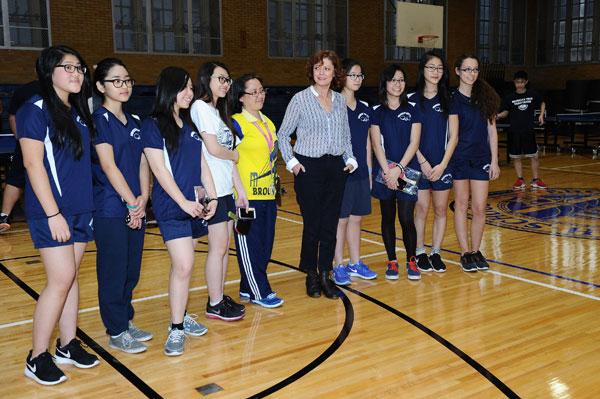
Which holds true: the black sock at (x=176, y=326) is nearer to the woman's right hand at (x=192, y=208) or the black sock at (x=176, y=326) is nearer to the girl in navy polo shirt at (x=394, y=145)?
the woman's right hand at (x=192, y=208)

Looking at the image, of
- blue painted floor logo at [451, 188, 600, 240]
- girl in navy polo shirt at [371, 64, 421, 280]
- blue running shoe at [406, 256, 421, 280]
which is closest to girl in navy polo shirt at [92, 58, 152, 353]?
girl in navy polo shirt at [371, 64, 421, 280]

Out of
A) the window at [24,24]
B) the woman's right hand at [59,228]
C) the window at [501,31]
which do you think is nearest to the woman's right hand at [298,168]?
the woman's right hand at [59,228]

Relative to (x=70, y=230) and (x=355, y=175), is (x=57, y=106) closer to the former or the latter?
(x=70, y=230)

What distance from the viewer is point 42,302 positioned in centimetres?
297

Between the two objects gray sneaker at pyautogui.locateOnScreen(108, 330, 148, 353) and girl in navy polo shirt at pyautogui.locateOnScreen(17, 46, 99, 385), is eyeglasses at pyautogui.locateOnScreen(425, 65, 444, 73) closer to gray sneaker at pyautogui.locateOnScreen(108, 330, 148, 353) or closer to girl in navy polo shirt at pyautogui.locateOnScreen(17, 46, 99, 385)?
girl in navy polo shirt at pyautogui.locateOnScreen(17, 46, 99, 385)

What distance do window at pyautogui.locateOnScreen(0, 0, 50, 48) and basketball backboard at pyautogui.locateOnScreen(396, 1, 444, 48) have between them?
28.9ft

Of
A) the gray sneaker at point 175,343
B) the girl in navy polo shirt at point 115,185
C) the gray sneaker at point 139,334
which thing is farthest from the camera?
the gray sneaker at point 139,334

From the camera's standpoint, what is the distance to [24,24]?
13.3 metres

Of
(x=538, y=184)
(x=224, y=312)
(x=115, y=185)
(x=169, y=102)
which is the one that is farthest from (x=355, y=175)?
(x=538, y=184)

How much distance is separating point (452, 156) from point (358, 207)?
886mm

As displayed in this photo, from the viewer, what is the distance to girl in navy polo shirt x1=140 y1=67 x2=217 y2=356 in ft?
10.8

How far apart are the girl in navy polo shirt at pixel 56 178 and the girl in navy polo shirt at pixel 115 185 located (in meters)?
0.16

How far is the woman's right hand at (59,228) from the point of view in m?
2.81

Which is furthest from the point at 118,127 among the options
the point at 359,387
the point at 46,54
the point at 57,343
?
the point at 359,387
